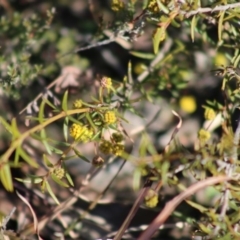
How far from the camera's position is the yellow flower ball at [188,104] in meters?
2.33

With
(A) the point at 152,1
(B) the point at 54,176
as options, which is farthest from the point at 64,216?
(A) the point at 152,1

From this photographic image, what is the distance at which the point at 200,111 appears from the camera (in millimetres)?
2416

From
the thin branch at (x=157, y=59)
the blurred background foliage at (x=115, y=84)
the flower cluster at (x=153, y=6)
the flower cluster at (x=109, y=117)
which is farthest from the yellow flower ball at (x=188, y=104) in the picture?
the flower cluster at (x=109, y=117)

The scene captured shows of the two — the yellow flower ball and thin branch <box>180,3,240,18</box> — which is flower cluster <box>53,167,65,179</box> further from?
the yellow flower ball

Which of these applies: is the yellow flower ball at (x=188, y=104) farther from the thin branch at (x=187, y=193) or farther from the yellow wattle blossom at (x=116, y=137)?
the thin branch at (x=187, y=193)

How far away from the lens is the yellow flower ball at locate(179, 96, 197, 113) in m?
2.33

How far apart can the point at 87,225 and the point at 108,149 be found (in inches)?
31.7

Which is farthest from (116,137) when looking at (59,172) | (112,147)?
(59,172)

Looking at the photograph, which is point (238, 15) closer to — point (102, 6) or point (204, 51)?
point (204, 51)

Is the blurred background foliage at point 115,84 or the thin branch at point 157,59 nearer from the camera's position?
the blurred background foliage at point 115,84

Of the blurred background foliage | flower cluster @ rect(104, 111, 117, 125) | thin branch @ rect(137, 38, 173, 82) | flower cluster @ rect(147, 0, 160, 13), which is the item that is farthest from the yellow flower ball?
flower cluster @ rect(104, 111, 117, 125)

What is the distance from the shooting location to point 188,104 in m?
2.33

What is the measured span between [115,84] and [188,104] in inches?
24.0

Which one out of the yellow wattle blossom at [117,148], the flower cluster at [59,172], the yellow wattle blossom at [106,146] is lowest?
the yellow wattle blossom at [117,148]
